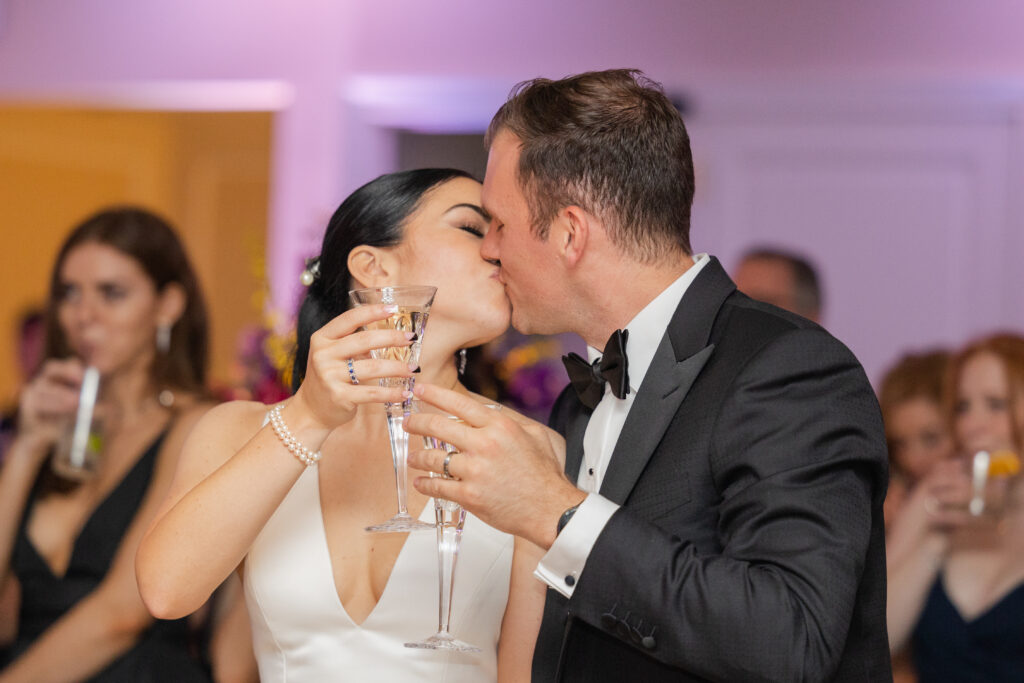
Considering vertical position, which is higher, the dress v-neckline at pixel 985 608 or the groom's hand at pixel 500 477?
the groom's hand at pixel 500 477

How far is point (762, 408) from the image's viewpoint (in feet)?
6.32

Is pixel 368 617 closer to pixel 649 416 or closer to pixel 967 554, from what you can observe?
pixel 649 416

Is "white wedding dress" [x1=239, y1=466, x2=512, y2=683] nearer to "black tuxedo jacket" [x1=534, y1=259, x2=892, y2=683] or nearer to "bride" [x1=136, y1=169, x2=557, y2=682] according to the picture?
"bride" [x1=136, y1=169, x2=557, y2=682]

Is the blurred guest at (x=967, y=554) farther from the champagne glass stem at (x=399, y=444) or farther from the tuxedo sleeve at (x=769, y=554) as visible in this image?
the champagne glass stem at (x=399, y=444)

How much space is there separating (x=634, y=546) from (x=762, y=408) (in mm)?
336

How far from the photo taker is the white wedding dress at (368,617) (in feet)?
8.57

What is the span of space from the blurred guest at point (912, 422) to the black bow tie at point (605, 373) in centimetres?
247

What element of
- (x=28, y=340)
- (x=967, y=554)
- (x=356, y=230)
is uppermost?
(x=356, y=230)

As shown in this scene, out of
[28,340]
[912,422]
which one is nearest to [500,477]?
[912,422]

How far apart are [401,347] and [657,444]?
0.50 m

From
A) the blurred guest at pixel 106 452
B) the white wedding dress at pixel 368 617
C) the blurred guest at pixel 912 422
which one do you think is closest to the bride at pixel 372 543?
the white wedding dress at pixel 368 617

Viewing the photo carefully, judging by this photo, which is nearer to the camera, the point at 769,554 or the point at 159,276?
the point at 769,554

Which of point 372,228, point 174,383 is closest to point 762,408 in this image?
point 372,228

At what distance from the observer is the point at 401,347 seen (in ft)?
6.89
